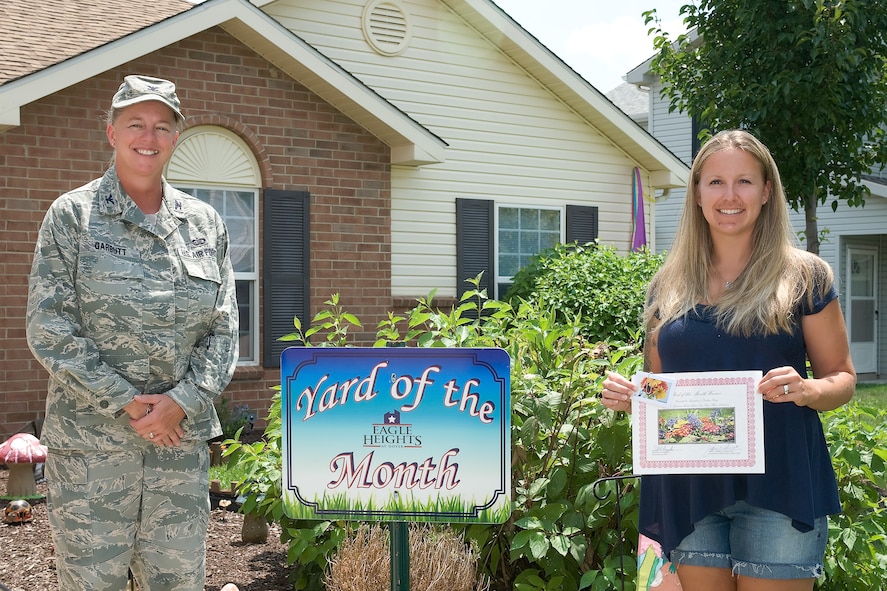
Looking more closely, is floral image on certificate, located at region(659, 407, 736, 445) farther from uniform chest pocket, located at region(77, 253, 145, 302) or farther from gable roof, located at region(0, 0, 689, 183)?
gable roof, located at region(0, 0, 689, 183)

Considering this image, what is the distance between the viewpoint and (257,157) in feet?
32.3

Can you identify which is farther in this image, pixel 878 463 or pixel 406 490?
pixel 878 463

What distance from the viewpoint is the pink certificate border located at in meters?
2.39

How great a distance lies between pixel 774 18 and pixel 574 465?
870 cm

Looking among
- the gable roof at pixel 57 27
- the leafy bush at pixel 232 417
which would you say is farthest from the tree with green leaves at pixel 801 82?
the gable roof at pixel 57 27

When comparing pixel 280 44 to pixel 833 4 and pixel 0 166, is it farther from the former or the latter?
pixel 833 4

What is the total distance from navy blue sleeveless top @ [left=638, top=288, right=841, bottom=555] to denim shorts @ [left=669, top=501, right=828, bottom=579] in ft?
0.09

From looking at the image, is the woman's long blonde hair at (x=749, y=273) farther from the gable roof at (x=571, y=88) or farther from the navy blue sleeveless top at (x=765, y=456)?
the gable roof at (x=571, y=88)

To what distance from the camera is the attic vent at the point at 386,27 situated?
1130cm

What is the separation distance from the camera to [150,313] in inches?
116

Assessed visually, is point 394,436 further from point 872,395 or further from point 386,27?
point 872,395

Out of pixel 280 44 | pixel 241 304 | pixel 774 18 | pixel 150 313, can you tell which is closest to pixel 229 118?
pixel 280 44

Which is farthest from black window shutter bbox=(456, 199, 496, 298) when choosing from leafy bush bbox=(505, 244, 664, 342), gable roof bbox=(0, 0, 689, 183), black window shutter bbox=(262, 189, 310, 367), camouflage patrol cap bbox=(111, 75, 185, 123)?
camouflage patrol cap bbox=(111, 75, 185, 123)

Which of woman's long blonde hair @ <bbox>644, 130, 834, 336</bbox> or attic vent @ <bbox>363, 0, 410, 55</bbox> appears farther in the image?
attic vent @ <bbox>363, 0, 410, 55</bbox>
